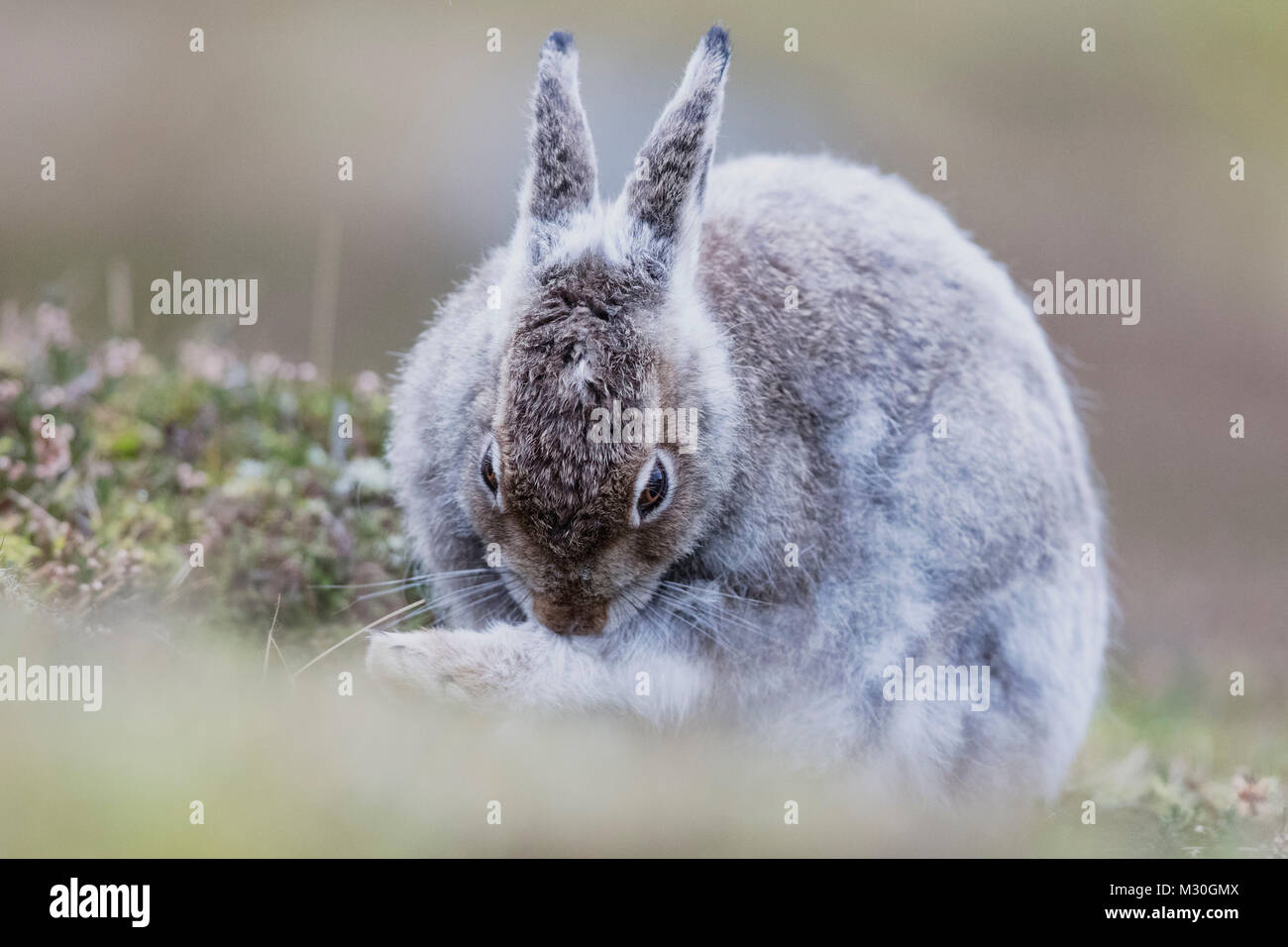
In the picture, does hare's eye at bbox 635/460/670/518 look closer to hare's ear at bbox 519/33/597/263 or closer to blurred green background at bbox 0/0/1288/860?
hare's ear at bbox 519/33/597/263

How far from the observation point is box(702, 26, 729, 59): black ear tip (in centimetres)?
564

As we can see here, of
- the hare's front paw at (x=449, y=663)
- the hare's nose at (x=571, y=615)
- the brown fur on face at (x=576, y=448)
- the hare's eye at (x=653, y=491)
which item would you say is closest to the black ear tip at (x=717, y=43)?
the brown fur on face at (x=576, y=448)

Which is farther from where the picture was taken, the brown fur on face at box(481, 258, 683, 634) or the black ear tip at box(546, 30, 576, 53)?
the black ear tip at box(546, 30, 576, 53)

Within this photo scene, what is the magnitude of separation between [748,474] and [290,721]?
2.28 meters

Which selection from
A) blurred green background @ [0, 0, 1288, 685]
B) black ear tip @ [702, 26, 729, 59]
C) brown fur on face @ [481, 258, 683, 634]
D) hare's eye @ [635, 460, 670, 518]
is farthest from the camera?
blurred green background @ [0, 0, 1288, 685]

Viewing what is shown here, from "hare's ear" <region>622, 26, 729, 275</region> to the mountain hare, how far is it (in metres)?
0.01

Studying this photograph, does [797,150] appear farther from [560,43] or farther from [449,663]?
[449,663]

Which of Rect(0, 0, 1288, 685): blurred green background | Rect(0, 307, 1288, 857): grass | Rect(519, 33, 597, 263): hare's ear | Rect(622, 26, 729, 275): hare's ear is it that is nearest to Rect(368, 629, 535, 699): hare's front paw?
Rect(0, 307, 1288, 857): grass

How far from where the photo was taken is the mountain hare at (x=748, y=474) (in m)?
5.43

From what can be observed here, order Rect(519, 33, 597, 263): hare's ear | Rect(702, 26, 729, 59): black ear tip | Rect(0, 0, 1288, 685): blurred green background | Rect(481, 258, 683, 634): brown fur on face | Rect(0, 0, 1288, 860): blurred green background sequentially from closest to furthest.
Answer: Rect(481, 258, 683, 634): brown fur on face < Rect(702, 26, 729, 59): black ear tip < Rect(519, 33, 597, 263): hare's ear < Rect(0, 0, 1288, 860): blurred green background < Rect(0, 0, 1288, 685): blurred green background

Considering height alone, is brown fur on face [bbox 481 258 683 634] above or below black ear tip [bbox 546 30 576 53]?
below

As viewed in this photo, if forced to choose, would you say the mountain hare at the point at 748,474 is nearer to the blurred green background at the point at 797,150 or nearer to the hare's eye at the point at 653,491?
the hare's eye at the point at 653,491

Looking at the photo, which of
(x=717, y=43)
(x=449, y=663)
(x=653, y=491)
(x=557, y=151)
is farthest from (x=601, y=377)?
(x=717, y=43)
